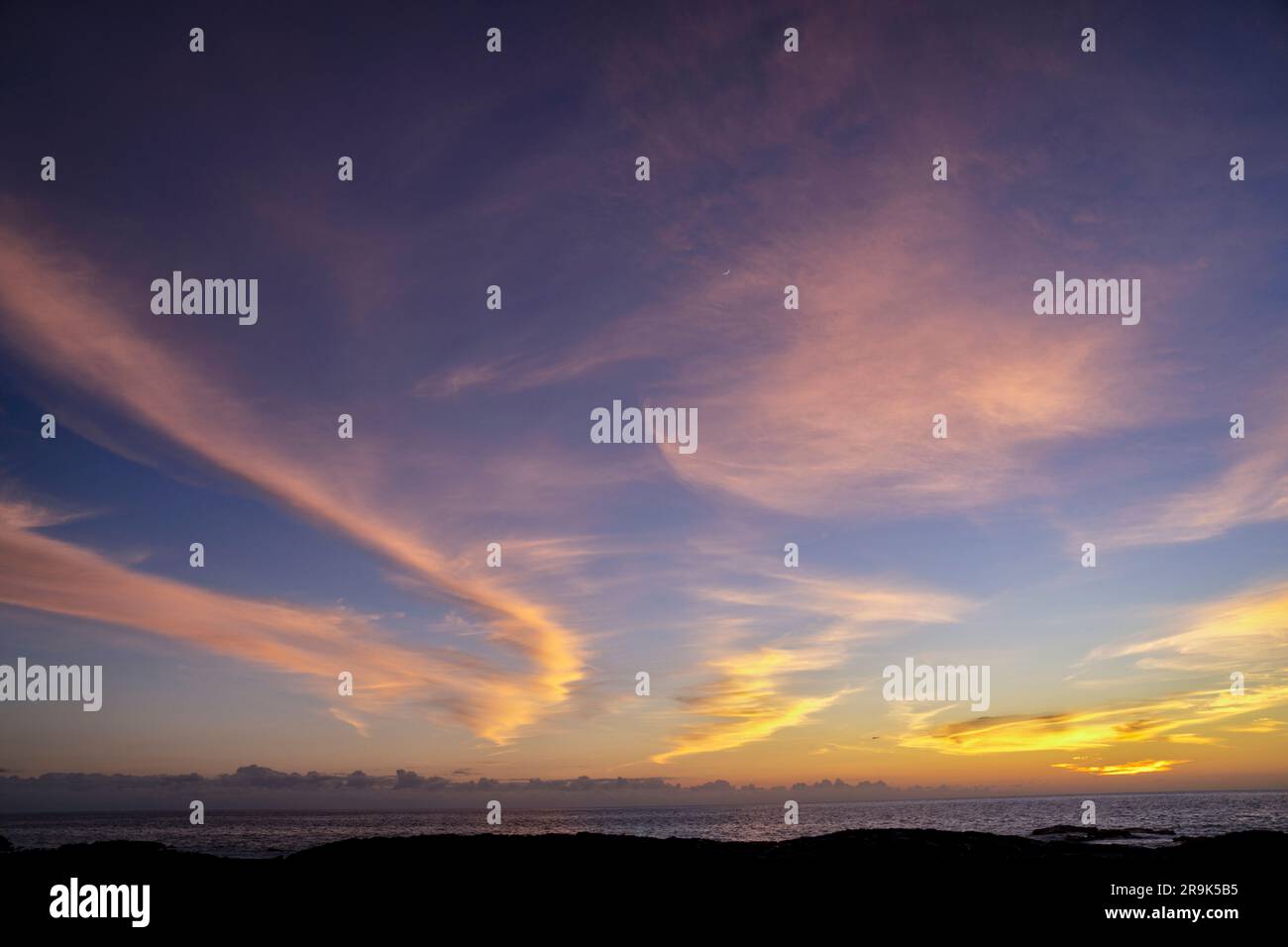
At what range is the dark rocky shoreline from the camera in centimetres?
2397

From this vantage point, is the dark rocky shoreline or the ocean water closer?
the dark rocky shoreline

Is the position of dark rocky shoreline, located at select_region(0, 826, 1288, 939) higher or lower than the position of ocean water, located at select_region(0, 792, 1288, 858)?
higher
